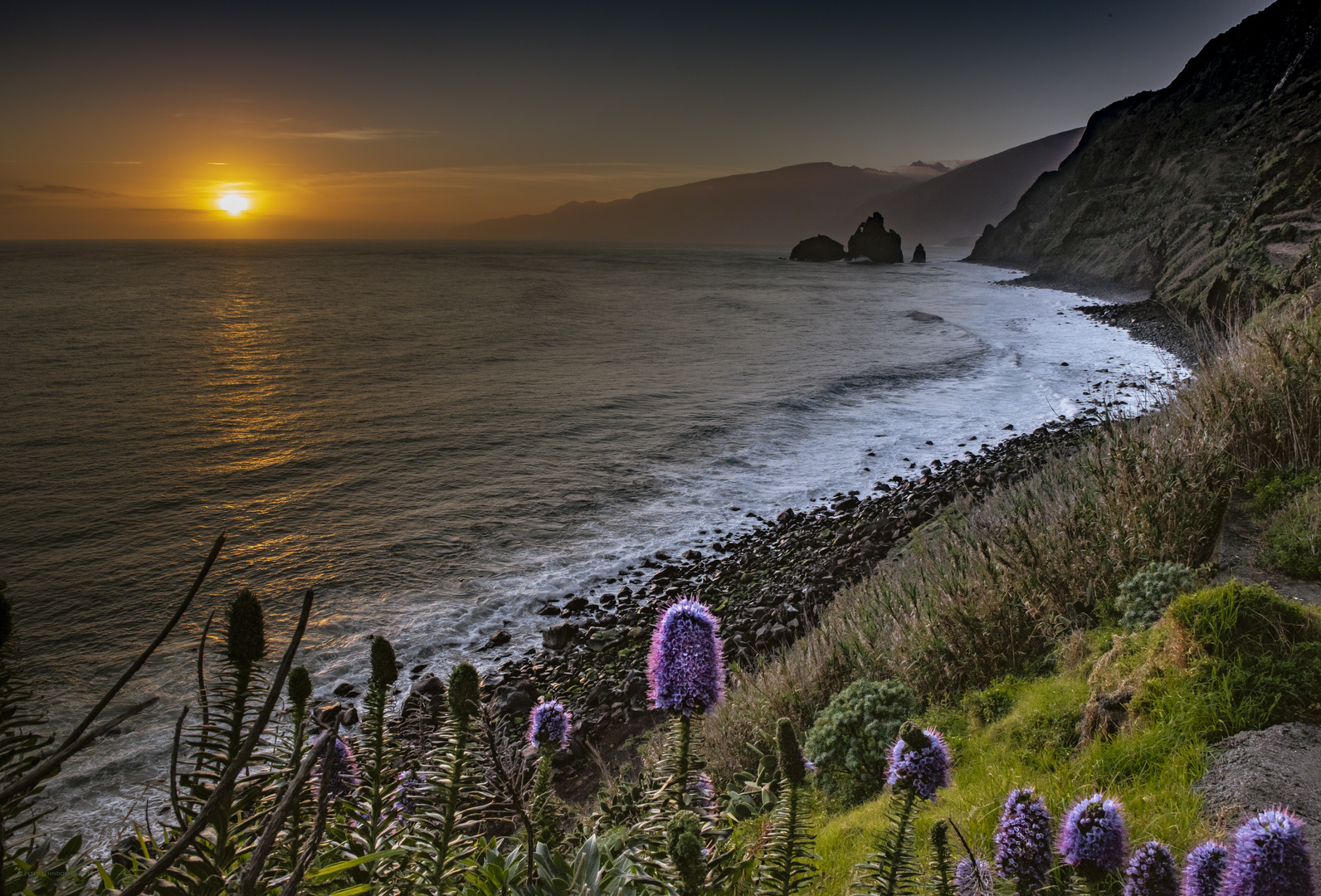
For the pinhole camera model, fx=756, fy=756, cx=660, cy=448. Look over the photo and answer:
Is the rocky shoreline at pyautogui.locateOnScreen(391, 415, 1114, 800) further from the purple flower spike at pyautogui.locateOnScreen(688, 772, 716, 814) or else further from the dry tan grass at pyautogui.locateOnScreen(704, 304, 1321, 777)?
the purple flower spike at pyautogui.locateOnScreen(688, 772, 716, 814)

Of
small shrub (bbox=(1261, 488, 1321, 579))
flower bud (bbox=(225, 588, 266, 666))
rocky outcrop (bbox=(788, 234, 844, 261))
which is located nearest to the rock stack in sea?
rocky outcrop (bbox=(788, 234, 844, 261))

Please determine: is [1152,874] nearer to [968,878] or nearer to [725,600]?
[968,878]

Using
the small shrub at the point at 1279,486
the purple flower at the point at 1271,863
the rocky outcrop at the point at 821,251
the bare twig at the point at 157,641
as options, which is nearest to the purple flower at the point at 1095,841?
the purple flower at the point at 1271,863

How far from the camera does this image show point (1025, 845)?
2.31m

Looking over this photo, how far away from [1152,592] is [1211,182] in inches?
2533

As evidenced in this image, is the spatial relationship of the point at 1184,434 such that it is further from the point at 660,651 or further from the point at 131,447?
the point at 131,447

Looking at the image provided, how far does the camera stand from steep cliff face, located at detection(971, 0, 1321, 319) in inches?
1182

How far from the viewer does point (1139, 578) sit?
551 centimetres

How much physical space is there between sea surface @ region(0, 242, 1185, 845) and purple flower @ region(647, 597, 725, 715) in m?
1.75

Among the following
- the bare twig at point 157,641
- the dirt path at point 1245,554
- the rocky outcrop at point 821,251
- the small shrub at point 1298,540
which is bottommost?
the dirt path at point 1245,554

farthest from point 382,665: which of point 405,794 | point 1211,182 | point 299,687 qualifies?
point 1211,182

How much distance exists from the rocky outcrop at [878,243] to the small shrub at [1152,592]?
525 feet

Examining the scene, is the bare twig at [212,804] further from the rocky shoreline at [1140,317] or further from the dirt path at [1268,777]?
the rocky shoreline at [1140,317]

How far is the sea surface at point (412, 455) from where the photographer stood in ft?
38.0
